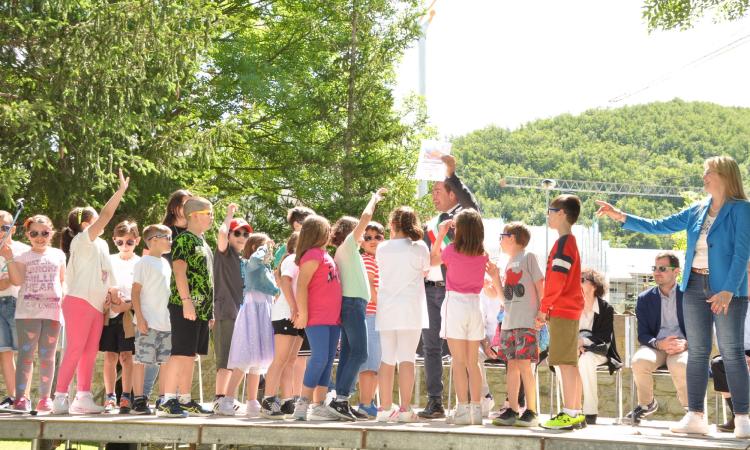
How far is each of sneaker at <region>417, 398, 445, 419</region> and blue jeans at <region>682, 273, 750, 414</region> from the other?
2.05 m

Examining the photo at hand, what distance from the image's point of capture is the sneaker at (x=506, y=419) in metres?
7.06

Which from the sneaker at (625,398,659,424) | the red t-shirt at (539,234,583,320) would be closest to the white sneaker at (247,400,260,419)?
the red t-shirt at (539,234,583,320)

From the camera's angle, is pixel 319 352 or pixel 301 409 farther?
pixel 319 352

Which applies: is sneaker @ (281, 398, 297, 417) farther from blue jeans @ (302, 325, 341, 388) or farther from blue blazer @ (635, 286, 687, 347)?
blue blazer @ (635, 286, 687, 347)

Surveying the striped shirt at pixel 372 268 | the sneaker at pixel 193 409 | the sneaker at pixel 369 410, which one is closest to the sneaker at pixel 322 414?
the sneaker at pixel 369 410

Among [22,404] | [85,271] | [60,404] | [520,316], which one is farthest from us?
[85,271]

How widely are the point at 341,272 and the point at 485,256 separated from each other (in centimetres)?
114

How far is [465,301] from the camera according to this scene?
734 cm

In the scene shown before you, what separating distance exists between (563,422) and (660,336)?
2.02m

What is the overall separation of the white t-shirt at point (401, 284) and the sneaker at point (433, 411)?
73 cm

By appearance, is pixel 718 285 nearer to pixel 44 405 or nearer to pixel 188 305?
pixel 188 305

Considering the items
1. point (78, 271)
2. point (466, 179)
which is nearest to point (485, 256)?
point (78, 271)

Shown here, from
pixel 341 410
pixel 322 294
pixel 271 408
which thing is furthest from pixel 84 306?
pixel 341 410

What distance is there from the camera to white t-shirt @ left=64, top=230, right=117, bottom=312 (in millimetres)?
7879
